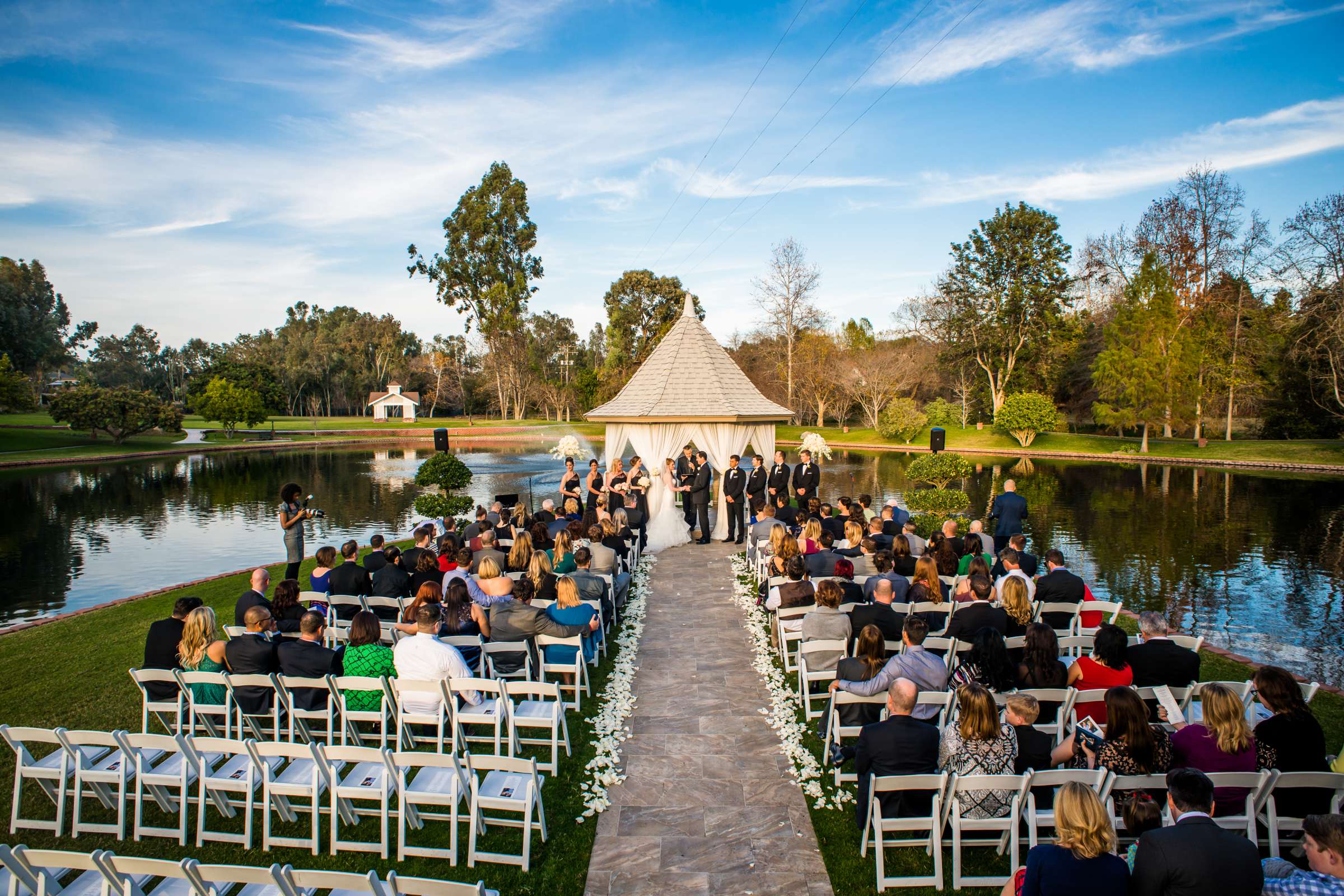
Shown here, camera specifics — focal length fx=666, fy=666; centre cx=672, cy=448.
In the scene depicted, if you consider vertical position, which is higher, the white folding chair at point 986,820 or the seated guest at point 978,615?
the seated guest at point 978,615

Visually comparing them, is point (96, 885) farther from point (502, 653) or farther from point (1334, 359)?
point (1334, 359)

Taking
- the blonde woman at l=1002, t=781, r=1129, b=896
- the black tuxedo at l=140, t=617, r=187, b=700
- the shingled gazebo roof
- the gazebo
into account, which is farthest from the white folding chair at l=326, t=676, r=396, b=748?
the shingled gazebo roof

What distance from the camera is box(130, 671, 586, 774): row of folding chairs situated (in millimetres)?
4867

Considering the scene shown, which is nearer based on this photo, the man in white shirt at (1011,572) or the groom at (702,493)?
the man in white shirt at (1011,572)

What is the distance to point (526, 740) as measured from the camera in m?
5.30

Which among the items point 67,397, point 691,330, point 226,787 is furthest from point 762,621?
point 67,397

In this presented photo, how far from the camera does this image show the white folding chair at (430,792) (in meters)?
3.84

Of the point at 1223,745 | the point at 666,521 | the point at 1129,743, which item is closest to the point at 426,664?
the point at 1129,743

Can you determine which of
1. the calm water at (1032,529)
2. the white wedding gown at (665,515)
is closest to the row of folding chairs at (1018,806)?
the calm water at (1032,529)

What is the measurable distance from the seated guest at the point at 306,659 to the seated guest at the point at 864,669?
397cm

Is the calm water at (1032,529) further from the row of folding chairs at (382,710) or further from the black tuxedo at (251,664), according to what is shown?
the black tuxedo at (251,664)

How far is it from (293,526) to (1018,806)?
9758 mm

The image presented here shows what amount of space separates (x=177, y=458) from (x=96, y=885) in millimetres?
44956

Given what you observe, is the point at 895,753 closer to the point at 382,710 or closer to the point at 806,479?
the point at 382,710
